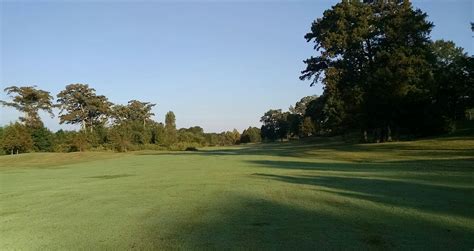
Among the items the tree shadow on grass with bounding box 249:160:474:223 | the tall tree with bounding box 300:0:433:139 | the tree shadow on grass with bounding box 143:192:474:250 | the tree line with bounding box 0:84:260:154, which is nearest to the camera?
the tree shadow on grass with bounding box 143:192:474:250

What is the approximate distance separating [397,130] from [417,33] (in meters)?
9.75

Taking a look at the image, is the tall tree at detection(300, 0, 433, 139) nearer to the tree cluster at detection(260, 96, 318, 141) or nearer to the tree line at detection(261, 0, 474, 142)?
the tree line at detection(261, 0, 474, 142)

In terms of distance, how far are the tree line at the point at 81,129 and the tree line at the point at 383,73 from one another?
36.6 m

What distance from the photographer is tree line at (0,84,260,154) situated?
2538 inches

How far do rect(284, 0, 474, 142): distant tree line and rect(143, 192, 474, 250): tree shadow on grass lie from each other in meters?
32.6

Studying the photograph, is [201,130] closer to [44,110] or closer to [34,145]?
[44,110]

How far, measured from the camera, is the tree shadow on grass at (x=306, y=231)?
628 cm

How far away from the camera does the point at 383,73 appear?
39406 millimetres

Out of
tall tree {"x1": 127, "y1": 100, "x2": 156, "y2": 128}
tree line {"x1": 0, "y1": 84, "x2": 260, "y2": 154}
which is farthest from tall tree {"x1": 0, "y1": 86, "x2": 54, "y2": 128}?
tall tree {"x1": 127, "y1": 100, "x2": 156, "y2": 128}

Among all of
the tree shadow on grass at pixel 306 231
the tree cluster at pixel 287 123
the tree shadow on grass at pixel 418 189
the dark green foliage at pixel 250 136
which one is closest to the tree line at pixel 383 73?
the tree shadow on grass at pixel 418 189

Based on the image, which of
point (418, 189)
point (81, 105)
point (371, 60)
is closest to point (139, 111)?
point (81, 105)

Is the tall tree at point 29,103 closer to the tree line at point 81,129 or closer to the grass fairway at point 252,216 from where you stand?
the tree line at point 81,129

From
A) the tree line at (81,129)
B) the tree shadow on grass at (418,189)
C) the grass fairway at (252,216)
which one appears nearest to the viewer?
the grass fairway at (252,216)

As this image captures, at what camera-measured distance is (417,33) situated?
4375 centimetres
